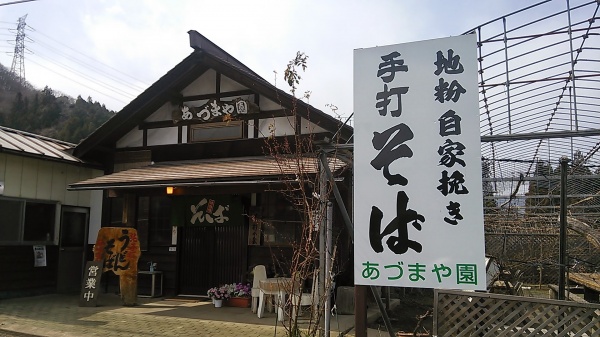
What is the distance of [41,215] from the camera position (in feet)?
39.9

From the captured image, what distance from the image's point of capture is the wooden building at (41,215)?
36.7ft

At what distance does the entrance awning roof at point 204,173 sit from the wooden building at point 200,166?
4cm

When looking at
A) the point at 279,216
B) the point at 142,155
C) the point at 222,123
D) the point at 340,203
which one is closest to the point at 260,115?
the point at 222,123

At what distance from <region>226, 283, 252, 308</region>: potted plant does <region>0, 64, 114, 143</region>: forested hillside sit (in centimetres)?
2836

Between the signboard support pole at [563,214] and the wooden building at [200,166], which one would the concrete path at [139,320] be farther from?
the signboard support pole at [563,214]

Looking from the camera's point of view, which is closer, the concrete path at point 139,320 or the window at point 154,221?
the concrete path at point 139,320

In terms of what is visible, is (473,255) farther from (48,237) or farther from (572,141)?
(48,237)

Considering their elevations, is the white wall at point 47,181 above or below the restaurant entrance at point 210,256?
above

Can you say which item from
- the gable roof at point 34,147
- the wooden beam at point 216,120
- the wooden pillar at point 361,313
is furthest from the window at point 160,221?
the wooden pillar at point 361,313

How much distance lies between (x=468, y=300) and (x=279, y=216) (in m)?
5.90

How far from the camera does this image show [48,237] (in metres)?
12.3

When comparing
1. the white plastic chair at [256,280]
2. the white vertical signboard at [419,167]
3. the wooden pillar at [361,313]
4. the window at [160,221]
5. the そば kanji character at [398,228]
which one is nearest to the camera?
the white vertical signboard at [419,167]

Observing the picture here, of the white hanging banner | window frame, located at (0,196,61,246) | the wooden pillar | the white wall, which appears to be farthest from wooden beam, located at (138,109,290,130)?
the wooden pillar

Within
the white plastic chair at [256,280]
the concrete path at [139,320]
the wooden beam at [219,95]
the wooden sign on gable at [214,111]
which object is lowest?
the concrete path at [139,320]
